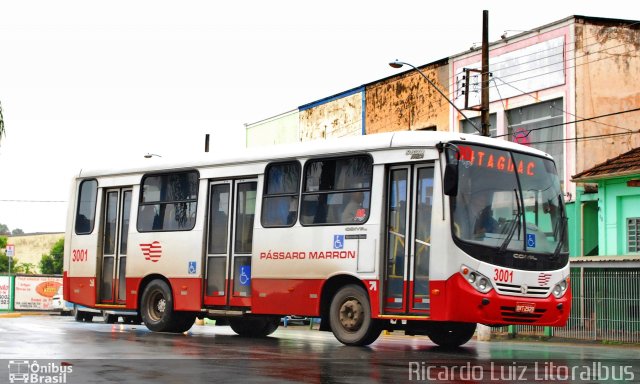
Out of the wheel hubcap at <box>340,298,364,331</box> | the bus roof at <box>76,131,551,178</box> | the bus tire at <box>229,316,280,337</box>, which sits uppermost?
the bus roof at <box>76,131,551,178</box>

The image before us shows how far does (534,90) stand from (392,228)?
1981 cm

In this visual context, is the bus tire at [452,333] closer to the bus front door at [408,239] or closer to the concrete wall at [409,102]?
the bus front door at [408,239]

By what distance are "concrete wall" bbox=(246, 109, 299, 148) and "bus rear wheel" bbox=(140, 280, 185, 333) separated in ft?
96.6

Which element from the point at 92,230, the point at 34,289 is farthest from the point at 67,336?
the point at 34,289

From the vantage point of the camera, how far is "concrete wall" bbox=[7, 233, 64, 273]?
13600 centimetres

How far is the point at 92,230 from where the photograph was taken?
2227cm

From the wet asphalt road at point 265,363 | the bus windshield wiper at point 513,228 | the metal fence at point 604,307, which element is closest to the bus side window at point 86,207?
the wet asphalt road at point 265,363

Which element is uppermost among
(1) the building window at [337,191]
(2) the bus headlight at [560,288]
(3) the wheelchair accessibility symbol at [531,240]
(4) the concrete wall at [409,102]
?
(4) the concrete wall at [409,102]

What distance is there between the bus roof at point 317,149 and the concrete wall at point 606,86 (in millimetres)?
16735

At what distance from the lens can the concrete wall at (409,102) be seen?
39.8 m

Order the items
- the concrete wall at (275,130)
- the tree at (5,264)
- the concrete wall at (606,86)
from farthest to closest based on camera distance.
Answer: the tree at (5,264)
the concrete wall at (275,130)
the concrete wall at (606,86)

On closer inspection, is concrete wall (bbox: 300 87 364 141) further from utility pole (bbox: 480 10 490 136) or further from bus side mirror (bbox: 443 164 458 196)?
bus side mirror (bbox: 443 164 458 196)

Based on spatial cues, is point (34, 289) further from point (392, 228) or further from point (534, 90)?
point (392, 228)

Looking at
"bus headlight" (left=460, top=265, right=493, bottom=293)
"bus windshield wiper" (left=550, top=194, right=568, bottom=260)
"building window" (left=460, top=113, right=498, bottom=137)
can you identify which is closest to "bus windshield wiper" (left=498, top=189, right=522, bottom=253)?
"bus headlight" (left=460, top=265, right=493, bottom=293)
